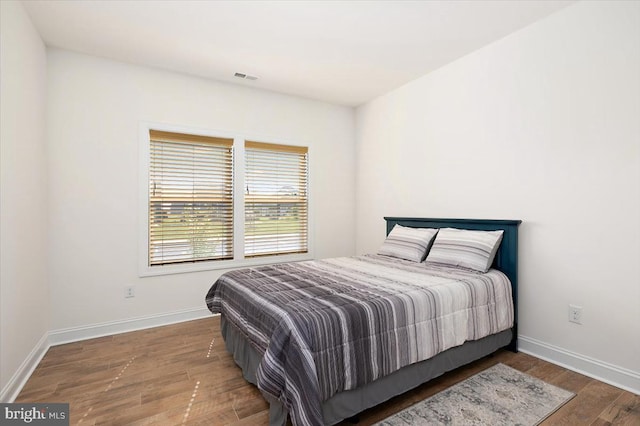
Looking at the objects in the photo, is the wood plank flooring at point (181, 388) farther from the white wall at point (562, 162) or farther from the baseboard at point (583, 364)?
the white wall at point (562, 162)

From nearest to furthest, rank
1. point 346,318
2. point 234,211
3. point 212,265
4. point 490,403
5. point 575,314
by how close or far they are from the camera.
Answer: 1. point 346,318
2. point 490,403
3. point 575,314
4. point 212,265
5. point 234,211

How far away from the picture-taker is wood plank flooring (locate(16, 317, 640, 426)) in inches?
69.9

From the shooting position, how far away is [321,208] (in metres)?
4.32

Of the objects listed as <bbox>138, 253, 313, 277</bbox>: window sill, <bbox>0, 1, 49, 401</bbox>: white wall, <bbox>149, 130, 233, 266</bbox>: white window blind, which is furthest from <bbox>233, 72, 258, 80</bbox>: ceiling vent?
<bbox>138, 253, 313, 277</bbox>: window sill

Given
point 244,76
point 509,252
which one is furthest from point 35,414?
point 509,252

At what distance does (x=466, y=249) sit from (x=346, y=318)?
1.54 metres

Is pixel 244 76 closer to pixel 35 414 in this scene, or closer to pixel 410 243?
pixel 410 243

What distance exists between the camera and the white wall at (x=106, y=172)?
287 cm

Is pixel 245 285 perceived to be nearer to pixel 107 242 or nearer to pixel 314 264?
pixel 314 264

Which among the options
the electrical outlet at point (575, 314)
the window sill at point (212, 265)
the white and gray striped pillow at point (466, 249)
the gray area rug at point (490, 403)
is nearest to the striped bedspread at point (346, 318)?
the white and gray striped pillow at point (466, 249)

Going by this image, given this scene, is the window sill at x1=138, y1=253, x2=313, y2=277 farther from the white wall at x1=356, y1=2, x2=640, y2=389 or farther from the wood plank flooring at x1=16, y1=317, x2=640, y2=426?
the white wall at x1=356, y1=2, x2=640, y2=389

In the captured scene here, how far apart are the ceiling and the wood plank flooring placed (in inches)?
107

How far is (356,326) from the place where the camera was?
5.41ft

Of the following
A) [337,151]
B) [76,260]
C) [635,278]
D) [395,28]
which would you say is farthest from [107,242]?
[635,278]
